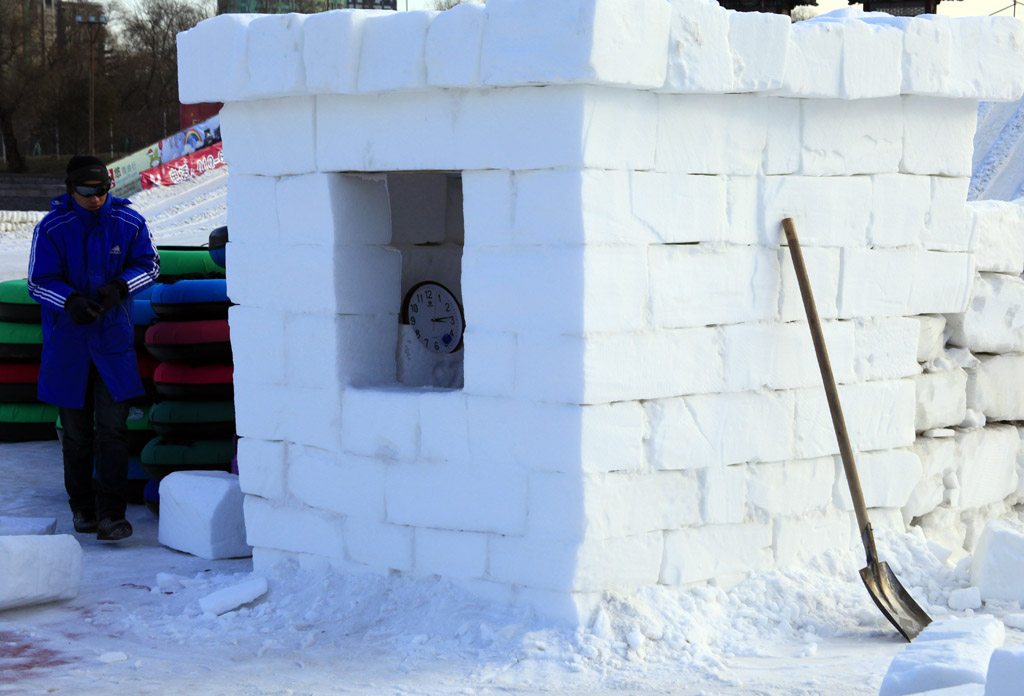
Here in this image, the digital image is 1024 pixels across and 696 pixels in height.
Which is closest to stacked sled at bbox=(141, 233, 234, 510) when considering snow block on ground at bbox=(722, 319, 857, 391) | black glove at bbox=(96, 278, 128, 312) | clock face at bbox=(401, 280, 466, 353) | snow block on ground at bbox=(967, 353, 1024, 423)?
black glove at bbox=(96, 278, 128, 312)

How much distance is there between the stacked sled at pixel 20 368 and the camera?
7.39 meters

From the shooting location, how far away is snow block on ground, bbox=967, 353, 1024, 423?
535 centimetres

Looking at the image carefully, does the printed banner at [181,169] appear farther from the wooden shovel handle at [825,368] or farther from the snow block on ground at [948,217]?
the wooden shovel handle at [825,368]

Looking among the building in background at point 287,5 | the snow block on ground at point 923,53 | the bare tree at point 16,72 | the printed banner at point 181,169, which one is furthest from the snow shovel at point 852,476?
the bare tree at point 16,72

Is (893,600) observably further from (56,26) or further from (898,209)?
(56,26)

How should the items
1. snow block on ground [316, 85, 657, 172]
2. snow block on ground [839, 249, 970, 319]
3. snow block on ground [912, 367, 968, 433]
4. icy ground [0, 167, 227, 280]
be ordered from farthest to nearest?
icy ground [0, 167, 227, 280] → snow block on ground [912, 367, 968, 433] → snow block on ground [839, 249, 970, 319] → snow block on ground [316, 85, 657, 172]

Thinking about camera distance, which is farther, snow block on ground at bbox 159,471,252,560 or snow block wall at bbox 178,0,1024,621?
snow block on ground at bbox 159,471,252,560

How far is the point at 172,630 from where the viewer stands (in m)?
4.34

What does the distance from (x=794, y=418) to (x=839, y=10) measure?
1697mm

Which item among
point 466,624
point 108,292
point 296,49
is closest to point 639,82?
point 296,49

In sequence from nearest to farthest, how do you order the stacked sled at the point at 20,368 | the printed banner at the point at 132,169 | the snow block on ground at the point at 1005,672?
the snow block on ground at the point at 1005,672 < the stacked sled at the point at 20,368 < the printed banner at the point at 132,169

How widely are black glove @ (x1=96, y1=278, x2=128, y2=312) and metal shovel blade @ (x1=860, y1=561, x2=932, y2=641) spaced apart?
3478 millimetres

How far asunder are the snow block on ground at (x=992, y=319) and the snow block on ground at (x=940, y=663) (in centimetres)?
210

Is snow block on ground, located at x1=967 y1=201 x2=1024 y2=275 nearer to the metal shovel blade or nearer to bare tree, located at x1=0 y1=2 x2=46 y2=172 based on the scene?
the metal shovel blade
